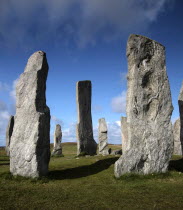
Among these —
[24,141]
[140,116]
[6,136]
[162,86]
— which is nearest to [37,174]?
[24,141]

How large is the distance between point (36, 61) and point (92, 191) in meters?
6.37

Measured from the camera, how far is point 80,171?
11.8 meters

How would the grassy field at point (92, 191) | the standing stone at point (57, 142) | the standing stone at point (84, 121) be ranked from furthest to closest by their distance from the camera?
the standing stone at point (57, 142), the standing stone at point (84, 121), the grassy field at point (92, 191)

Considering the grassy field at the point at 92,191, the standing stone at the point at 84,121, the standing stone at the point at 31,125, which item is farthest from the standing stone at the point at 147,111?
the standing stone at the point at 84,121

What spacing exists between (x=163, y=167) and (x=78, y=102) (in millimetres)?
11800

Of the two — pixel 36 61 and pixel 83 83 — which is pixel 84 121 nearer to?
pixel 83 83

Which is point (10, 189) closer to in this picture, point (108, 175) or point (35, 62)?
point (108, 175)

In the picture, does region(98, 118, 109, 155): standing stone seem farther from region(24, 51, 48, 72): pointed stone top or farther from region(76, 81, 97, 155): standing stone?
region(24, 51, 48, 72): pointed stone top

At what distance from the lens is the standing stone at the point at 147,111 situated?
10.1 m

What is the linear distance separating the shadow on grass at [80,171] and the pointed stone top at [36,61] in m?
4.90

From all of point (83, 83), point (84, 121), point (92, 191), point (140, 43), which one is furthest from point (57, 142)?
point (92, 191)

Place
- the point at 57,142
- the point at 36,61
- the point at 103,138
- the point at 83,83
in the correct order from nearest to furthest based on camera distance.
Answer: the point at 36,61 → the point at 103,138 → the point at 83,83 → the point at 57,142

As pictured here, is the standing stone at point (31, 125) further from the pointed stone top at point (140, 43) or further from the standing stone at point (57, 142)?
the standing stone at point (57, 142)

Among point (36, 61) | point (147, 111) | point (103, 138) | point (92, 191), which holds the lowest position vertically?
point (92, 191)
